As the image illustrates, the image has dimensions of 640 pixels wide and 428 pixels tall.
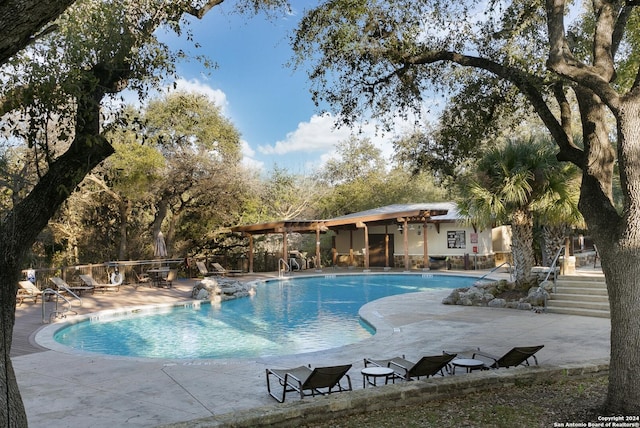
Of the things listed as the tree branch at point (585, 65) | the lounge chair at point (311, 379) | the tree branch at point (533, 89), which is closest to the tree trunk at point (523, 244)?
the tree branch at point (533, 89)

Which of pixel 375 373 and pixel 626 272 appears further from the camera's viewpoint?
pixel 375 373

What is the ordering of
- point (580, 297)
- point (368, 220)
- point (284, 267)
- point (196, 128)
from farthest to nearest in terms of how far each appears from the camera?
point (284, 267), point (368, 220), point (196, 128), point (580, 297)

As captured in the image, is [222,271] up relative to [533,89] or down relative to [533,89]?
down

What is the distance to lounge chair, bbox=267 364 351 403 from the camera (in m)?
5.40

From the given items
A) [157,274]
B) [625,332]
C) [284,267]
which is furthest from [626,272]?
[284,267]

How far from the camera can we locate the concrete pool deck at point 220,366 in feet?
17.9

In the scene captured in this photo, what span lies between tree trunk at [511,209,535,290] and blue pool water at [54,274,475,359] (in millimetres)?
4622

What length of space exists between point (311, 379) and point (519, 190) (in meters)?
9.05

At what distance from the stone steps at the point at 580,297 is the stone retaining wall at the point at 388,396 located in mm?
5428

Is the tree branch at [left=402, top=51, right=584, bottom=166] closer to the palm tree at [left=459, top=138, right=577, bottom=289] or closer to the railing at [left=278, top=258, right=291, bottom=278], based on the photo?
the palm tree at [left=459, top=138, right=577, bottom=289]

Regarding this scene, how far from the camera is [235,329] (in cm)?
1205

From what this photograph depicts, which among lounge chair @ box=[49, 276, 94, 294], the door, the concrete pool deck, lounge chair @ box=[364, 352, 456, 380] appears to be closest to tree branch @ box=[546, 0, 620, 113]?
lounge chair @ box=[364, 352, 456, 380]

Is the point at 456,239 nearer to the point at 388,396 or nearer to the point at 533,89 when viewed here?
the point at 533,89

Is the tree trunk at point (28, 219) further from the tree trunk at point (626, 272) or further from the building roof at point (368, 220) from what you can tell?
the building roof at point (368, 220)
